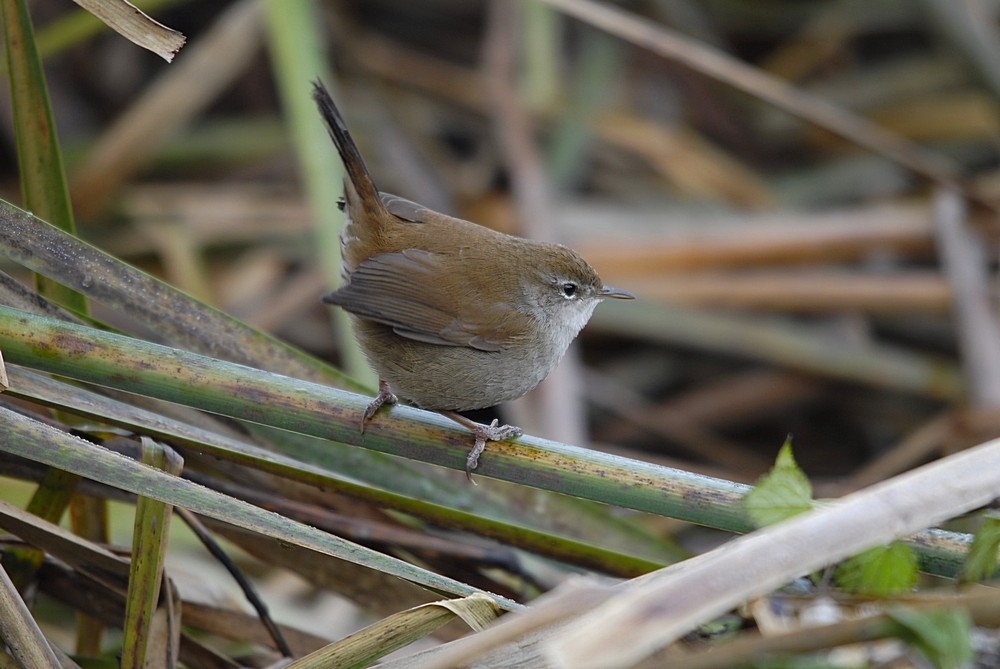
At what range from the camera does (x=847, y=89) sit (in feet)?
18.5

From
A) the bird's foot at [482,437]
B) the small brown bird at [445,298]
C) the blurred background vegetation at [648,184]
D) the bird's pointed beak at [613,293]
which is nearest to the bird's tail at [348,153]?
the small brown bird at [445,298]

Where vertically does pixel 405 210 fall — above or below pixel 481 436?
above

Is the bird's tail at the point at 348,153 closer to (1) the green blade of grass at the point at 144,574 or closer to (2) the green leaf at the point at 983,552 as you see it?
(1) the green blade of grass at the point at 144,574

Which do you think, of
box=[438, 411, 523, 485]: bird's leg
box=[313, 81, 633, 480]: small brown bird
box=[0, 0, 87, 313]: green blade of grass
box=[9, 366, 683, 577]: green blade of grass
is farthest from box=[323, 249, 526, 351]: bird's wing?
box=[0, 0, 87, 313]: green blade of grass

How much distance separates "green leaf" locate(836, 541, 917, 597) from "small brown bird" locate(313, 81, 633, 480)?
1.11m

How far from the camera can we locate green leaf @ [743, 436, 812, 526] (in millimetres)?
1719

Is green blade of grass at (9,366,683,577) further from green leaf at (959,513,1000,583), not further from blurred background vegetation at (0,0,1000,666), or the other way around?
blurred background vegetation at (0,0,1000,666)

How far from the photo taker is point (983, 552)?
1669mm

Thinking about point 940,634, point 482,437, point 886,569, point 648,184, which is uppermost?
point 648,184

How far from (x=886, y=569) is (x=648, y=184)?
4.00 m

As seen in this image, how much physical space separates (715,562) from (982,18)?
4301 millimetres

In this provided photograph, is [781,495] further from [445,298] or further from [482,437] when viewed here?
[445,298]

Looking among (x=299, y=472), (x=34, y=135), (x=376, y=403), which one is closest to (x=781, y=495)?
(x=376, y=403)

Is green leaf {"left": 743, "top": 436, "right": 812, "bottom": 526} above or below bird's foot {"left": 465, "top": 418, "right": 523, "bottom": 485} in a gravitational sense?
below
